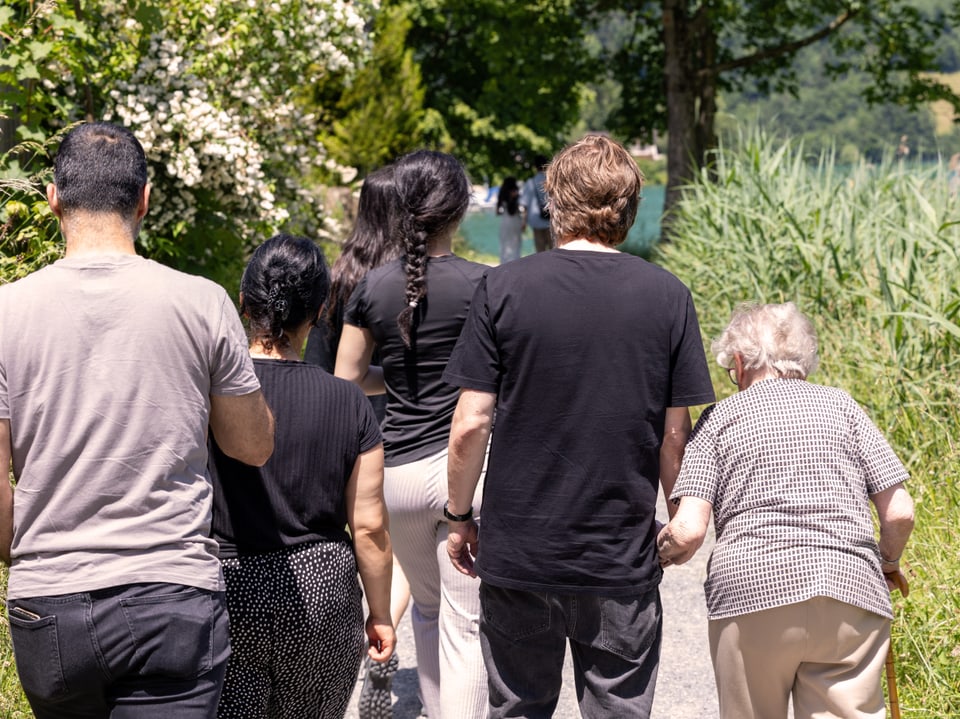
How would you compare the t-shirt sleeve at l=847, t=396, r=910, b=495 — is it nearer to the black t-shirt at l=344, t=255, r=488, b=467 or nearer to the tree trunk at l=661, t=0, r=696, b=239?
the black t-shirt at l=344, t=255, r=488, b=467

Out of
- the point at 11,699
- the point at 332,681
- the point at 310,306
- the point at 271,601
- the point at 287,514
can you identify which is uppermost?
the point at 310,306

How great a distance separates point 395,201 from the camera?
11.8ft

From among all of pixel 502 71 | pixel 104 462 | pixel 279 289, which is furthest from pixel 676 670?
pixel 502 71

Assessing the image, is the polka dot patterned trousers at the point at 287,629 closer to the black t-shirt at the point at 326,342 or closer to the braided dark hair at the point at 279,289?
the braided dark hair at the point at 279,289

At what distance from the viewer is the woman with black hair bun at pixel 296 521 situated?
262 cm

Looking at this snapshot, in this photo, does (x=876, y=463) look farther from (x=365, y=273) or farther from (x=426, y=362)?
(x=365, y=273)

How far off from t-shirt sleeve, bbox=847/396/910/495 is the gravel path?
165 cm

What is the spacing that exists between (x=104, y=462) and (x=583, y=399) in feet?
3.39

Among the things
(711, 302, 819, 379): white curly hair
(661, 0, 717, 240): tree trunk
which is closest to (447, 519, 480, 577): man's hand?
(711, 302, 819, 379): white curly hair

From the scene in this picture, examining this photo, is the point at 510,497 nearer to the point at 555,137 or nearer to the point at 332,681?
the point at 332,681

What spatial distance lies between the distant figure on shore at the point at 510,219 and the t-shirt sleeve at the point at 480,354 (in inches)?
554

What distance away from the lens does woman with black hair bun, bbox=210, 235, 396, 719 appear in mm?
2619

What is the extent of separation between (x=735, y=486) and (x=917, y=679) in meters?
1.55

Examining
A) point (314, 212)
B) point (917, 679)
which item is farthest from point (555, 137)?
point (917, 679)
